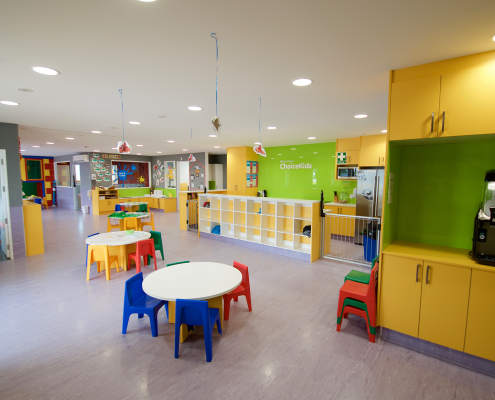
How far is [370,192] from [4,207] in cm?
807

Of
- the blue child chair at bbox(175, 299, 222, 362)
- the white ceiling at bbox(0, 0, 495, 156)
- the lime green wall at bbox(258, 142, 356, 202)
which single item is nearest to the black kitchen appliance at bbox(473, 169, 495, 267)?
the white ceiling at bbox(0, 0, 495, 156)

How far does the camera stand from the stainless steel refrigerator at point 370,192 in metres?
6.02

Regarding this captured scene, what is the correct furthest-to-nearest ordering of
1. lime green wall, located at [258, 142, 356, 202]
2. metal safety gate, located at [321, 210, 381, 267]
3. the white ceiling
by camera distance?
lime green wall, located at [258, 142, 356, 202] → metal safety gate, located at [321, 210, 381, 267] → the white ceiling

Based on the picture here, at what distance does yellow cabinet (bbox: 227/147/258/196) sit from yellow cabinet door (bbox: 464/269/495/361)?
688 centimetres

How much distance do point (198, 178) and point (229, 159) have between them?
3.02 metres

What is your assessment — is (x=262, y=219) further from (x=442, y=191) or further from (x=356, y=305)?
(x=442, y=191)

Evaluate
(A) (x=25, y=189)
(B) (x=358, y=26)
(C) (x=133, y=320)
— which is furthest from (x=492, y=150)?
(A) (x=25, y=189)

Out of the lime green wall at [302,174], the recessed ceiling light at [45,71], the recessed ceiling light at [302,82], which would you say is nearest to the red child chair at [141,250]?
the recessed ceiling light at [45,71]

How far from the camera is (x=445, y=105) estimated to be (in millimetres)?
2332

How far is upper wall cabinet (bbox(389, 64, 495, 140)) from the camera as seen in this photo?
2180mm

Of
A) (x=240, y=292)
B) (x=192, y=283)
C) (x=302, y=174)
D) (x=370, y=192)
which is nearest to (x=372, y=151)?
(x=370, y=192)

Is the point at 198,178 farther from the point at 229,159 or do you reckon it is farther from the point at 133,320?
the point at 133,320

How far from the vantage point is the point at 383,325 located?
2.72 meters

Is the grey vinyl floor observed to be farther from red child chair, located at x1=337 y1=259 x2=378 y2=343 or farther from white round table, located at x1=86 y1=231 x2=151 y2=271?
white round table, located at x1=86 y1=231 x2=151 y2=271
